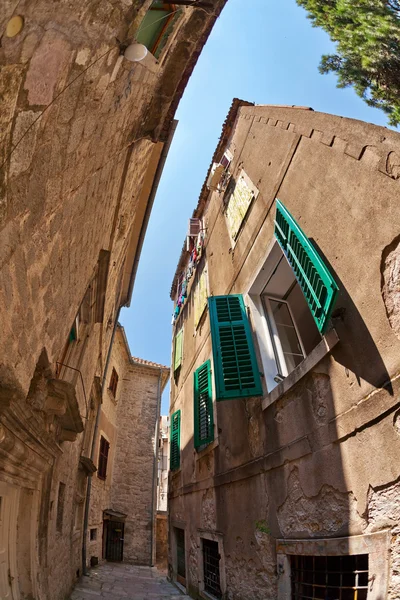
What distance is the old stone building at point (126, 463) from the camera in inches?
426

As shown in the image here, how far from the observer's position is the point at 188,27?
12.9ft

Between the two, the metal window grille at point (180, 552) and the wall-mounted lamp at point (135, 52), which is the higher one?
the wall-mounted lamp at point (135, 52)

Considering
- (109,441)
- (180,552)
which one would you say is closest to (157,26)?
(180,552)

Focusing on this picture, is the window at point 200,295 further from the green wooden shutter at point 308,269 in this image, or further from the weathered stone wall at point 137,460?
the weathered stone wall at point 137,460

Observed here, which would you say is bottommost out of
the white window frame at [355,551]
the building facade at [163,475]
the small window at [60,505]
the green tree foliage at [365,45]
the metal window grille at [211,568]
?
the building facade at [163,475]

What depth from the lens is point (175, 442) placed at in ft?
28.7

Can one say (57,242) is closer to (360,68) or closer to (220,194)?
(220,194)

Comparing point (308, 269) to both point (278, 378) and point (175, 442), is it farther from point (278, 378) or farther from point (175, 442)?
point (175, 442)

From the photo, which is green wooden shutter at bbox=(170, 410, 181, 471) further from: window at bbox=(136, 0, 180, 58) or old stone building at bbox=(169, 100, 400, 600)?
window at bbox=(136, 0, 180, 58)

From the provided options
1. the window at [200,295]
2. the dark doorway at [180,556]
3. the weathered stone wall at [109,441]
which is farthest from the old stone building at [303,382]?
the weathered stone wall at [109,441]

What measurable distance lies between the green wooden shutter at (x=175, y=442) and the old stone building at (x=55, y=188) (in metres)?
2.99

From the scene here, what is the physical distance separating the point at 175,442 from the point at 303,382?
5963 mm

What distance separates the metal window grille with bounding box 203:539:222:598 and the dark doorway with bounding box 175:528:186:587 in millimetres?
1790

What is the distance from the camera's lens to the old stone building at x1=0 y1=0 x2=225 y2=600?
2.06m
